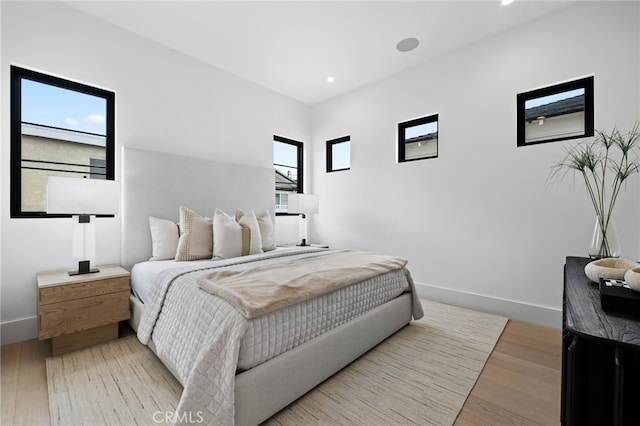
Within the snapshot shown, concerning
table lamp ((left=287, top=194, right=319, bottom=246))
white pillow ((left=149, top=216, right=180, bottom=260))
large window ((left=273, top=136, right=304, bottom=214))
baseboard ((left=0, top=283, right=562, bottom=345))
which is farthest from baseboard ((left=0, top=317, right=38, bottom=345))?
large window ((left=273, top=136, right=304, bottom=214))

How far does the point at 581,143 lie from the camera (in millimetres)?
2453

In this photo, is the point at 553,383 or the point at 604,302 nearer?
the point at 604,302

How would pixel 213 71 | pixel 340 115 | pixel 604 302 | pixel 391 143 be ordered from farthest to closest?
pixel 340 115 < pixel 391 143 < pixel 213 71 < pixel 604 302

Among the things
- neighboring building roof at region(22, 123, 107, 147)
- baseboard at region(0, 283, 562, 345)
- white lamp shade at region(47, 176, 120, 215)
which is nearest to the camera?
white lamp shade at region(47, 176, 120, 215)

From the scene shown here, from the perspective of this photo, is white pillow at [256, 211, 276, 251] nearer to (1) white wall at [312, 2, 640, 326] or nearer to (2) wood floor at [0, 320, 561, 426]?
(1) white wall at [312, 2, 640, 326]

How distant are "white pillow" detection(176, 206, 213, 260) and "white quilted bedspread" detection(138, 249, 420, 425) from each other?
0.52m

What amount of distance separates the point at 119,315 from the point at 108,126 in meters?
1.86

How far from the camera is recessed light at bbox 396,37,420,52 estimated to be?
2.98 metres

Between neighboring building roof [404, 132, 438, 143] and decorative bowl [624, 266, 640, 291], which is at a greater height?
neighboring building roof [404, 132, 438, 143]

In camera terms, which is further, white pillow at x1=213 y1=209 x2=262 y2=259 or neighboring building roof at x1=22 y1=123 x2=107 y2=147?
white pillow at x1=213 y1=209 x2=262 y2=259

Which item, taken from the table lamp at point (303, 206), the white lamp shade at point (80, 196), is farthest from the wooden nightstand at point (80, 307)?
the table lamp at point (303, 206)

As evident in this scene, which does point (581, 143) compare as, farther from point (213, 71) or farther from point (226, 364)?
point (213, 71)

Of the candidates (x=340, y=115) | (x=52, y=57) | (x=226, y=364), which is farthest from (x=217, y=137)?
(x=226, y=364)

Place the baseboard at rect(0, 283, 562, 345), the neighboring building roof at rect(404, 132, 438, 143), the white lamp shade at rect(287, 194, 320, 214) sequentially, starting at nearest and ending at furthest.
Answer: the baseboard at rect(0, 283, 562, 345), the neighboring building roof at rect(404, 132, 438, 143), the white lamp shade at rect(287, 194, 320, 214)
